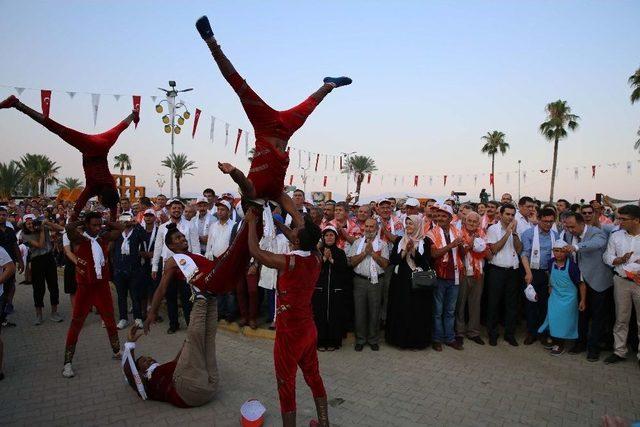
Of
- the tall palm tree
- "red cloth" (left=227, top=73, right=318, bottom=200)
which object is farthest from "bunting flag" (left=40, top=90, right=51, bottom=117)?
the tall palm tree

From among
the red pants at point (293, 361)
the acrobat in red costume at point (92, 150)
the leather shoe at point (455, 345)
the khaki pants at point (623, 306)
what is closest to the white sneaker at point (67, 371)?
the acrobat in red costume at point (92, 150)

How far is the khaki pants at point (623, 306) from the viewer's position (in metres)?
5.54

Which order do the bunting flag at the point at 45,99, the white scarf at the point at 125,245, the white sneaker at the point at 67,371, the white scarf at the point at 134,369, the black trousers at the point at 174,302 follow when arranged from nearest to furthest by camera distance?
the white scarf at the point at 134,369
the white sneaker at the point at 67,371
the black trousers at the point at 174,302
the white scarf at the point at 125,245
the bunting flag at the point at 45,99

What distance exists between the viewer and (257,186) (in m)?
3.45

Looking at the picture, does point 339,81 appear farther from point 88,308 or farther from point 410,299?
point 88,308

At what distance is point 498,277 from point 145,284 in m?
6.14

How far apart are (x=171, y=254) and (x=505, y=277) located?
5.55m

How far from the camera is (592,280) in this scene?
19.5ft

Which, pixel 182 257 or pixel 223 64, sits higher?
pixel 223 64

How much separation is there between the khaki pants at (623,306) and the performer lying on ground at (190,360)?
17.5ft

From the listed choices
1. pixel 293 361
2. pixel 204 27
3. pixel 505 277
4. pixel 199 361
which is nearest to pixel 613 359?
pixel 505 277

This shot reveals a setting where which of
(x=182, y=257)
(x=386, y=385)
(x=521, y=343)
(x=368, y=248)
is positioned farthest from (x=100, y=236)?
(x=521, y=343)

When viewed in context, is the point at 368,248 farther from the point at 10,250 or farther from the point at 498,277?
the point at 10,250

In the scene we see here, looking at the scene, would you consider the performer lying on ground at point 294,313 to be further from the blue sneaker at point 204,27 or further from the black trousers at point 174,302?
the black trousers at point 174,302
